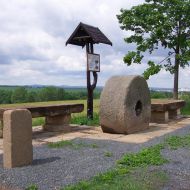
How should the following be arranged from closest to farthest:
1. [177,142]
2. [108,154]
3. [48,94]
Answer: [108,154] → [177,142] → [48,94]

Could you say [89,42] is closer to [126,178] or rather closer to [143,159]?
[143,159]

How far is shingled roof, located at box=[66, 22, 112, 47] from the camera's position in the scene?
1223 centimetres

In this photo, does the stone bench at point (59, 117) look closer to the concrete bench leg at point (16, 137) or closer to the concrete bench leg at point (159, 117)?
the concrete bench leg at point (159, 117)

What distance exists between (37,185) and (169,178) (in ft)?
5.61

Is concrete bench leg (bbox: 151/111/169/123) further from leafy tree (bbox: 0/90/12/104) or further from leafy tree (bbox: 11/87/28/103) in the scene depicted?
leafy tree (bbox: 0/90/12/104)

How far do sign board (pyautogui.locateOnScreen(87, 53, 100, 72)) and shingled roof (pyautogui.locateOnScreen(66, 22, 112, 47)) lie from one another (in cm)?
45

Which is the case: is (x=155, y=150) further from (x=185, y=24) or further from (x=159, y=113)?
(x=185, y=24)

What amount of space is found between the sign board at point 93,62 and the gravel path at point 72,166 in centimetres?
472

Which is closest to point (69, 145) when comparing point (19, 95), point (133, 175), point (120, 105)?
point (120, 105)

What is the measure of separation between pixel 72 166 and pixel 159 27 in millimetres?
12546

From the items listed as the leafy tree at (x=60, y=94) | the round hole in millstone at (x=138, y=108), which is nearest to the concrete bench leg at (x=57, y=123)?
the round hole in millstone at (x=138, y=108)

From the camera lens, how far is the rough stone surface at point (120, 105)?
30.4 ft

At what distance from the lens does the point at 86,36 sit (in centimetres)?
1236

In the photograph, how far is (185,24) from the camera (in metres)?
18.0
